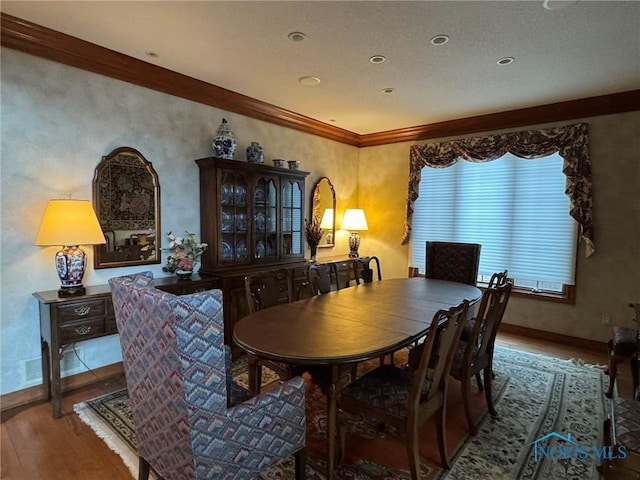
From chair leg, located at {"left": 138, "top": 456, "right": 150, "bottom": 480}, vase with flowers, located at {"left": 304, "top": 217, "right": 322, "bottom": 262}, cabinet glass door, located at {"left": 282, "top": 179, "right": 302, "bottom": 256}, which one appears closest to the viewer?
chair leg, located at {"left": 138, "top": 456, "right": 150, "bottom": 480}

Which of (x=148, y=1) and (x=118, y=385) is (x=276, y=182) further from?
(x=118, y=385)

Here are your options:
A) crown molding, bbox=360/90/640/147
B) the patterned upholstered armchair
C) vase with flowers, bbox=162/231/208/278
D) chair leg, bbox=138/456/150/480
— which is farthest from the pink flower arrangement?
crown molding, bbox=360/90/640/147

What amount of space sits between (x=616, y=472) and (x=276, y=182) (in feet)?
11.8

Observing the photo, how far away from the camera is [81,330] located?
2545 millimetres

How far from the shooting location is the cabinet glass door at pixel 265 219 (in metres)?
3.97

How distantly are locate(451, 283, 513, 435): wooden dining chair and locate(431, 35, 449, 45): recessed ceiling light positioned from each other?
1809mm

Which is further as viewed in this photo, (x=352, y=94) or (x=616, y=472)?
(x=352, y=94)

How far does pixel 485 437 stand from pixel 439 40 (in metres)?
2.76

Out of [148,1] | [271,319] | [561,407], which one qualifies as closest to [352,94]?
[148,1]

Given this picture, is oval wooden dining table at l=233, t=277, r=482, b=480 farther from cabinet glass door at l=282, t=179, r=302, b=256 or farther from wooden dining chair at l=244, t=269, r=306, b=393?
cabinet glass door at l=282, t=179, r=302, b=256

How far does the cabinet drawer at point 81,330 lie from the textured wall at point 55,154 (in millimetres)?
433

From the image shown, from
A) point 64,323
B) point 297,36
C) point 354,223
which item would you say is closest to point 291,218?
point 354,223

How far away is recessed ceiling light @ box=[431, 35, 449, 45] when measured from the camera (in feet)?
8.36

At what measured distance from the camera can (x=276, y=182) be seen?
4.14 metres
